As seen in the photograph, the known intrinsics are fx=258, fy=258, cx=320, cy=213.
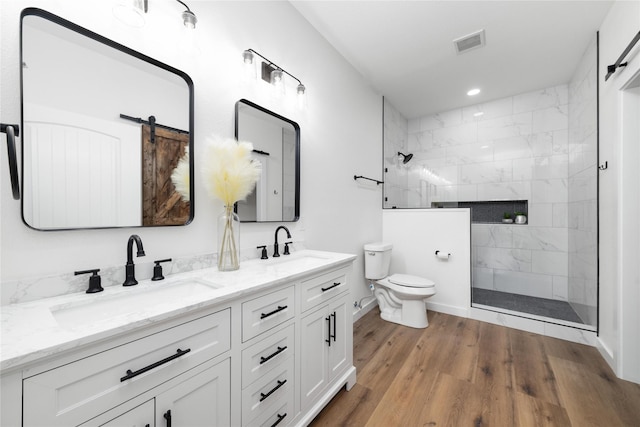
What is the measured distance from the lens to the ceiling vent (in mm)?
2213

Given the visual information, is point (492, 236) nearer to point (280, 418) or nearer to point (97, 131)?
point (280, 418)

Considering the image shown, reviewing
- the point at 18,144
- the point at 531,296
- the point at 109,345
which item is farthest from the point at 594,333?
the point at 18,144

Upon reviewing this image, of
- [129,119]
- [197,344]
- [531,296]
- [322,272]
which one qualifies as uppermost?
[129,119]

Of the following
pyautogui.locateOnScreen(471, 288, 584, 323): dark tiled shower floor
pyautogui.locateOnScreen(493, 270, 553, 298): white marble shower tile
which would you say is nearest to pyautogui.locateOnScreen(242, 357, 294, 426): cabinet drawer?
pyautogui.locateOnScreen(471, 288, 584, 323): dark tiled shower floor

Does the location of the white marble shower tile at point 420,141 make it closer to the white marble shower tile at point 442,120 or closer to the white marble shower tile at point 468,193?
the white marble shower tile at point 442,120

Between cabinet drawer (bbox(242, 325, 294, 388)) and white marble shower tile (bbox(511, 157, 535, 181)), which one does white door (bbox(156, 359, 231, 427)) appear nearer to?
cabinet drawer (bbox(242, 325, 294, 388))

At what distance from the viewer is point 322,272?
1440 mm

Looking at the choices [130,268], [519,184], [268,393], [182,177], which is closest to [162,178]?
[182,177]

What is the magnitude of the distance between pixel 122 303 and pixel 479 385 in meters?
2.08

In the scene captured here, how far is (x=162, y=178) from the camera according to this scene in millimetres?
1205

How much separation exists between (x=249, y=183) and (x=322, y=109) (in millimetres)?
1248

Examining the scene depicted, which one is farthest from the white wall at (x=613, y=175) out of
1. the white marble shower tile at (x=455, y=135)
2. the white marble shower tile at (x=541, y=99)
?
the white marble shower tile at (x=455, y=135)

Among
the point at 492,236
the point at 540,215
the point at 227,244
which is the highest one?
the point at 540,215

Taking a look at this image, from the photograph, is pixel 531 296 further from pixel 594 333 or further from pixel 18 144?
pixel 18 144
